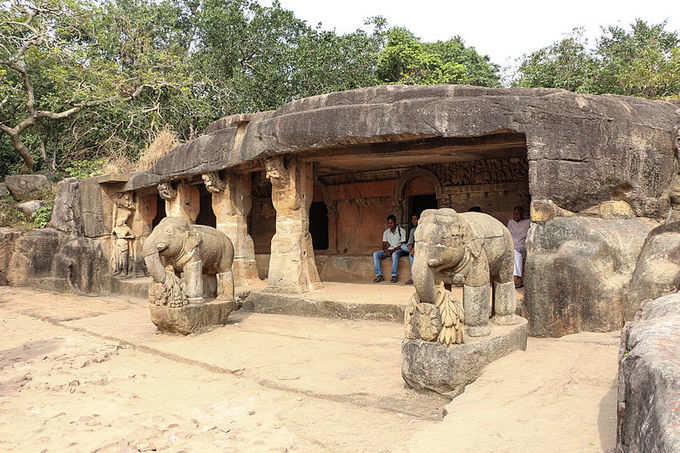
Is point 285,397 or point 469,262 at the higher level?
point 469,262

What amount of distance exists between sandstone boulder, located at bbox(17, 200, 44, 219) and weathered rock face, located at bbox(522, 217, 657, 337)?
13.4 metres

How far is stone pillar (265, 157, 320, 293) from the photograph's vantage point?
28.0 ft

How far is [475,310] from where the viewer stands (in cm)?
428

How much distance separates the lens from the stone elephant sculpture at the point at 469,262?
13.1 ft

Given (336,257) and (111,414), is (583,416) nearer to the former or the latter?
(111,414)

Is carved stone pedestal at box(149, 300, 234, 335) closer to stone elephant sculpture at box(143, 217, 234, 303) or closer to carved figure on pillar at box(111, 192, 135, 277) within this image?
stone elephant sculpture at box(143, 217, 234, 303)

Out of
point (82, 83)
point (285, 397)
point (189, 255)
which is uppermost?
point (82, 83)

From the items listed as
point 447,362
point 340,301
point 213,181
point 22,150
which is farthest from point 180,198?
point 22,150

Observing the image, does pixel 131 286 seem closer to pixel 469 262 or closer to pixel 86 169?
pixel 86 169

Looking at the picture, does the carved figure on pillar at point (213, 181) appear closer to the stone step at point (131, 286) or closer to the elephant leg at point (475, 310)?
the stone step at point (131, 286)

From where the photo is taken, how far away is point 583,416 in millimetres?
3070

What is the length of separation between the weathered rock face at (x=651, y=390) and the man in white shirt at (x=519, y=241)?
5340 millimetres

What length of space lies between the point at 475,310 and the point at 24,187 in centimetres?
1500

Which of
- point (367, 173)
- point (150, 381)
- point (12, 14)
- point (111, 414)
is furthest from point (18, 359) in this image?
point (12, 14)
